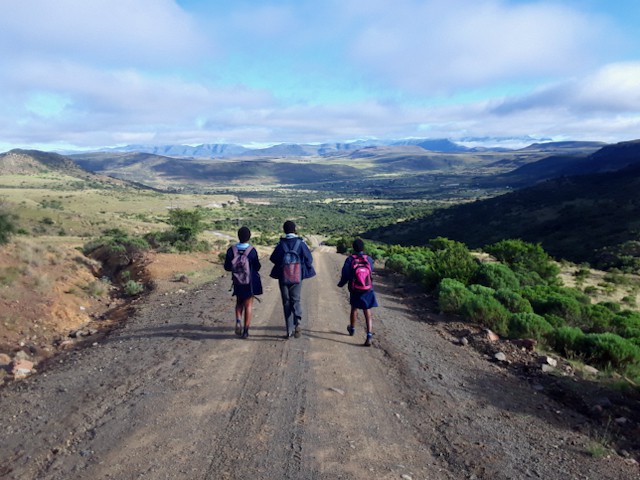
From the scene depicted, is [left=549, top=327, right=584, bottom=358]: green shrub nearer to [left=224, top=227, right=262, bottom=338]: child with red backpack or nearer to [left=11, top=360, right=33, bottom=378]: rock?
[left=224, top=227, right=262, bottom=338]: child with red backpack

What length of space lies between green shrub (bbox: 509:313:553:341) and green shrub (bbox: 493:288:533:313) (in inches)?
70.3

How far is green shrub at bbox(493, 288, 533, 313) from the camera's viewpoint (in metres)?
11.6

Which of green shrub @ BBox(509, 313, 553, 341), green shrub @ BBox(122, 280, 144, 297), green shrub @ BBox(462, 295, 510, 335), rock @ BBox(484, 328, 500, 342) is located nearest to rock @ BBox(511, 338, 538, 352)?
rock @ BBox(484, 328, 500, 342)

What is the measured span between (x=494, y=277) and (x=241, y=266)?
10.3 m

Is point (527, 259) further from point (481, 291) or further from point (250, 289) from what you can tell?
point (250, 289)

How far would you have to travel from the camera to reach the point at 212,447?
4.50 metres

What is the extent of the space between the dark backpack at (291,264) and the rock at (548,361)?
4.47 metres

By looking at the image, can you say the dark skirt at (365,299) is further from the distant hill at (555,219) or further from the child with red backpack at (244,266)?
the distant hill at (555,219)

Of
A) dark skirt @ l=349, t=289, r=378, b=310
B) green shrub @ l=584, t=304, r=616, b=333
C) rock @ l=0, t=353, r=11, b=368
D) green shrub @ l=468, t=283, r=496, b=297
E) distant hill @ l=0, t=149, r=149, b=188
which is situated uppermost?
distant hill @ l=0, t=149, r=149, b=188

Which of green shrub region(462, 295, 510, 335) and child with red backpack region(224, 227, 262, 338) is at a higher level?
child with red backpack region(224, 227, 262, 338)

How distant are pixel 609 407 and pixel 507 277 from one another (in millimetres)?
9724

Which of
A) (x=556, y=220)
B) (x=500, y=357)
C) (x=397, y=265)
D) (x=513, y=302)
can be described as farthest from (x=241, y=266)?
(x=556, y=220)

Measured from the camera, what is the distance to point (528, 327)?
938 centimetres

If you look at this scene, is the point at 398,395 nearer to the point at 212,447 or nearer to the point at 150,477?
the point at 212,447
